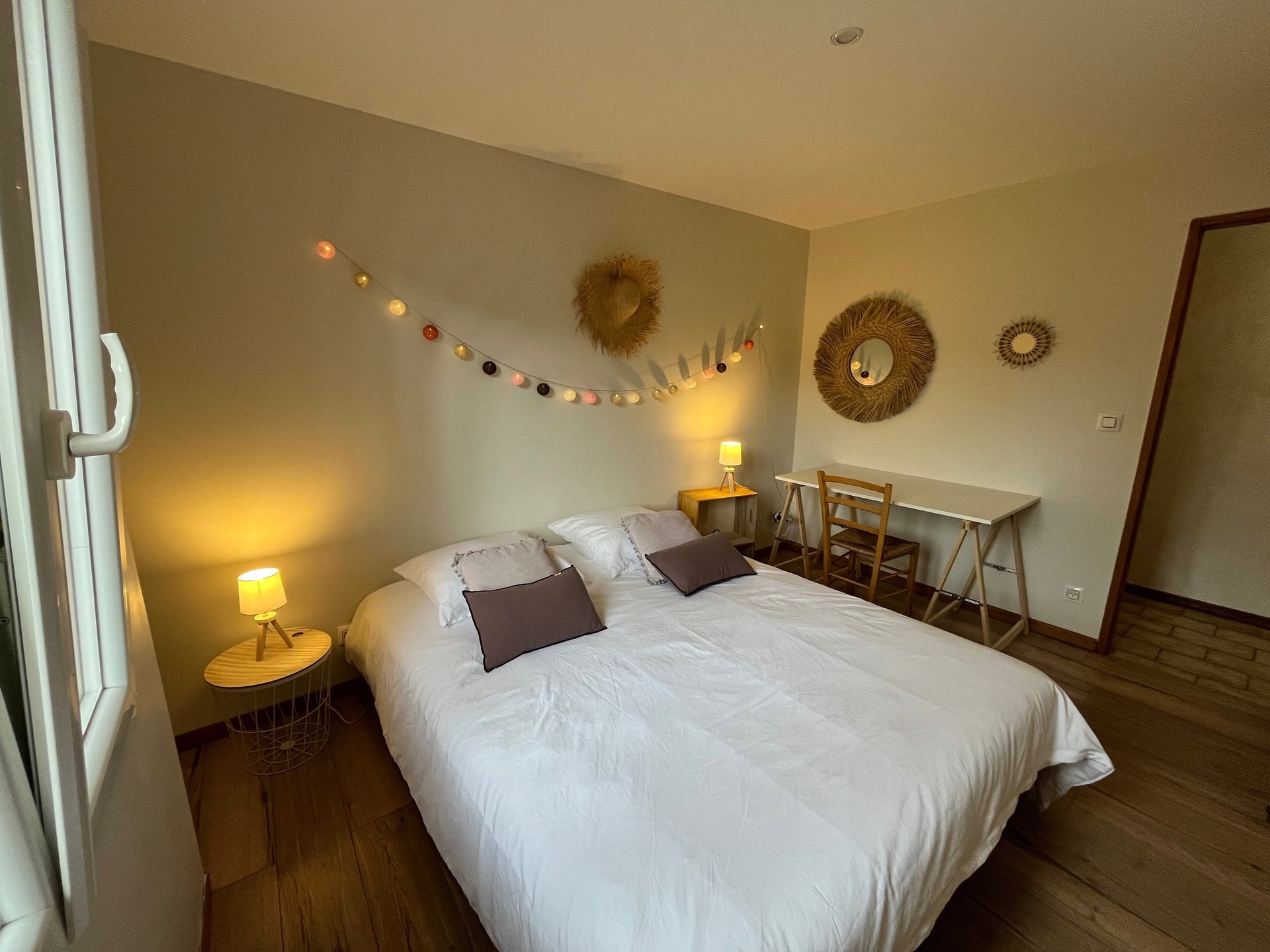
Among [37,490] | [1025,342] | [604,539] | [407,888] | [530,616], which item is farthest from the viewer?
[1025,342]

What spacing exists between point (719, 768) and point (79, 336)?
1.53 meters

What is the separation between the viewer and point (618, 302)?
282 centimetres

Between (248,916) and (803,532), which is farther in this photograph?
(803,532)

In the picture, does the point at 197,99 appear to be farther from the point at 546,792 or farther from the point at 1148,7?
the point at 1148,7

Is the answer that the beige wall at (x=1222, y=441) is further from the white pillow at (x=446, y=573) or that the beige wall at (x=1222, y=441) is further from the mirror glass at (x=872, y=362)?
the white pillow at (x=446, y=573)

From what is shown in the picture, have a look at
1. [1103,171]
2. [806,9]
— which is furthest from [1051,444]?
[806,9]

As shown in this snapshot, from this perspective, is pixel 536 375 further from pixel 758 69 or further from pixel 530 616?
pixel 758 69

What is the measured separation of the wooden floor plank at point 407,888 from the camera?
139 centimetres

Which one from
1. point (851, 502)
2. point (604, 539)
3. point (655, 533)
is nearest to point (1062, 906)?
point (851, 502)

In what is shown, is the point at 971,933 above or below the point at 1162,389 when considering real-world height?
below

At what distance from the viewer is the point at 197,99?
1.76 m

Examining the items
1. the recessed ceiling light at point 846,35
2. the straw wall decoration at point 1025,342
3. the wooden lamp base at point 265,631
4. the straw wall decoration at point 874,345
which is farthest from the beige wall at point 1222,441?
the wooden lamp base at point 265,631

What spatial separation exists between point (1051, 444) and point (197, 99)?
13.2 ft

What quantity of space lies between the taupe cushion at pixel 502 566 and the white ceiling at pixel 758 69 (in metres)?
1.74
